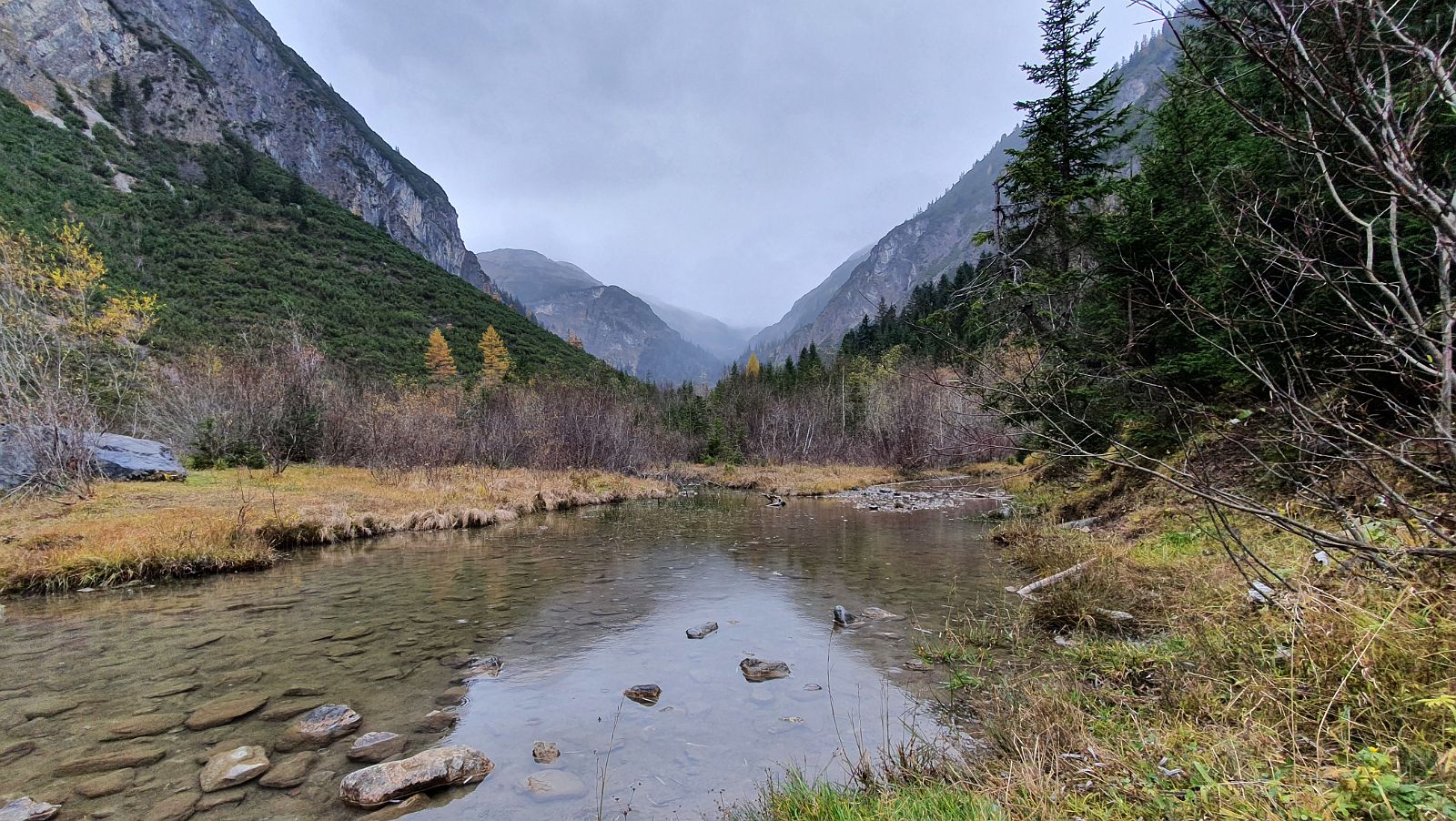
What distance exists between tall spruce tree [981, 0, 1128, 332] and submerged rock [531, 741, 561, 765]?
13054mm

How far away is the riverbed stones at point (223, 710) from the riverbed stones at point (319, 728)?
0.63m

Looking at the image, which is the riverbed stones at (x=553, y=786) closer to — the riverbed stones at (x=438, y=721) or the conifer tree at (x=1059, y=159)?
the riverbed stones at (x=438, y=721)

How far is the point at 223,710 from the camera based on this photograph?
17.5 ft

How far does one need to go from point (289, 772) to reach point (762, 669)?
13.5ft

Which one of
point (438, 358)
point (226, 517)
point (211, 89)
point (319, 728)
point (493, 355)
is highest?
point (211, 89)

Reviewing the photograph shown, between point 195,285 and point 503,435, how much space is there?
119 ft

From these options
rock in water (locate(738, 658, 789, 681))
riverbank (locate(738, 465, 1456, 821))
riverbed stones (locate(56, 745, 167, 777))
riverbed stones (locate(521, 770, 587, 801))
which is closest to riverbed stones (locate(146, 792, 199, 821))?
riverbed stones (locate(56, 745, 167, 777))

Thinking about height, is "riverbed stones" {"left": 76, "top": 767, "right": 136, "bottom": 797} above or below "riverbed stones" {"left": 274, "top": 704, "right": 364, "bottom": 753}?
above

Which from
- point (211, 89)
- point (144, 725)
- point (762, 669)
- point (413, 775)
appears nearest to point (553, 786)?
point (413, 775)

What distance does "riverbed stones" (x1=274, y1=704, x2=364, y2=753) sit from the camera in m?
4.72

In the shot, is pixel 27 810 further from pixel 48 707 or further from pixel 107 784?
pixel 48 707

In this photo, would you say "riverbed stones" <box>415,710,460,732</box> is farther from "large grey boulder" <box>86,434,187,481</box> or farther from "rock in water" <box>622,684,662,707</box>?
"large grey boulder" <box>86,434,187,481</box>

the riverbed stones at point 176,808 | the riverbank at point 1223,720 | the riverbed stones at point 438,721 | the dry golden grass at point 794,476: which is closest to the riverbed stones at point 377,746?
the riverbed stones at point 438,721

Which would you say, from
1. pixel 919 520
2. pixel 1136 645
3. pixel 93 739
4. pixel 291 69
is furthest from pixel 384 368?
pixel 291 69
